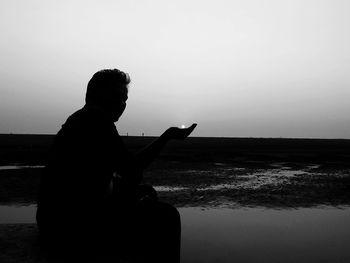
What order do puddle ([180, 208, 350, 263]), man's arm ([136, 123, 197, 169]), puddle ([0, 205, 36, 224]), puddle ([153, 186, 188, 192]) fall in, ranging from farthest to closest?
1. puddle ([153, 186, 188, 192])
2. puddle ([0, 205, 36, 224])
3. puddle ([180, 208, 350, 263])
4. man's arm ([136, 123, 197, 169])

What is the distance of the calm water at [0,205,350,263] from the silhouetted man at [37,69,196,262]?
13.8ft

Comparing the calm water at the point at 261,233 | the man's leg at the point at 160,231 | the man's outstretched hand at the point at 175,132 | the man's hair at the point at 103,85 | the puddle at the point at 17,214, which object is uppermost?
the man's hair at the point at 103,85

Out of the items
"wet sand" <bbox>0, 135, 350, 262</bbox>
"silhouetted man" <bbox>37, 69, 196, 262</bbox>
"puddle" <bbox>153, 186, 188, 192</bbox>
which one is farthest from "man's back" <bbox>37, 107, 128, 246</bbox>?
"puddle" <bbox>153, 186, 188, 192</bbox>

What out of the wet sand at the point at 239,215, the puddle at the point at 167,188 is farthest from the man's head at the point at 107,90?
the puddle at the point at 167,188

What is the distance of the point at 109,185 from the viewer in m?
2.30

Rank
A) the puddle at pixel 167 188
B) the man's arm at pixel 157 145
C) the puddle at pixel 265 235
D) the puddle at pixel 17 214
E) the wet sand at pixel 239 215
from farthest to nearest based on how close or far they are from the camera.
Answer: the puddle at pixel 167 188, the puddle at pixel 17 214, the puddle at pixel 265 235, the wet sand at pixel 239 215, the man's arm at pixel 157 145

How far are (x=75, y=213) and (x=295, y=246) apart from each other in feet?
18.7

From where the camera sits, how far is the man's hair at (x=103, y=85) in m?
2.39

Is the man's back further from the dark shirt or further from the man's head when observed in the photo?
the man's head

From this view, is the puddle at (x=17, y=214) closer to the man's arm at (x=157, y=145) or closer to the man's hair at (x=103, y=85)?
the man's hair at (x=103, y=85)

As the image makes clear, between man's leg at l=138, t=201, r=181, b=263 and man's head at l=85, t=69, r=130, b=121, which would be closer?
man's leg at l=138, t=201, r=181, b=263

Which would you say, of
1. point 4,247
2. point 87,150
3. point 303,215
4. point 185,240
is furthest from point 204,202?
point 87,150

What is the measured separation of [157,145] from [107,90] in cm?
52

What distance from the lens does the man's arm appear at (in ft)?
7.45
